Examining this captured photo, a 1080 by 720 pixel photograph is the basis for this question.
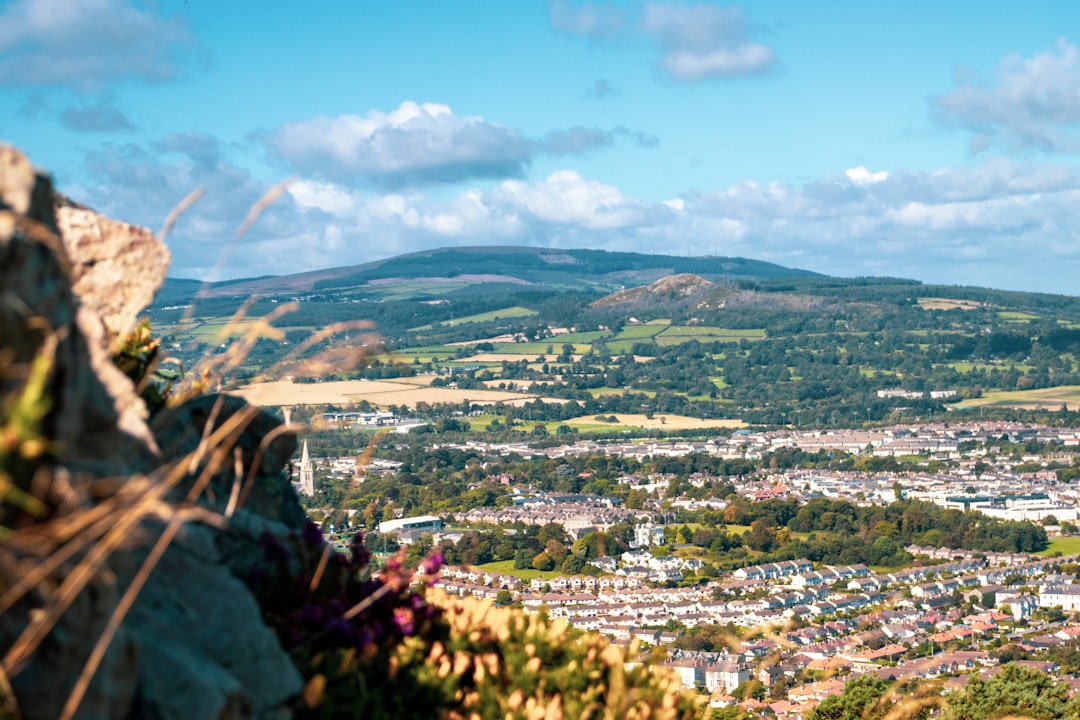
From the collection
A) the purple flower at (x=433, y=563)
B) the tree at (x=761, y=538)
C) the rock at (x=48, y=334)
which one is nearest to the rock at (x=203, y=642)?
the rock at (x=48, y=334)

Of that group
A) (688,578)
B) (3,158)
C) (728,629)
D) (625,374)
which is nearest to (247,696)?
(3,158)

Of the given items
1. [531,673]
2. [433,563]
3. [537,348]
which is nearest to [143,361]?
[433,563]

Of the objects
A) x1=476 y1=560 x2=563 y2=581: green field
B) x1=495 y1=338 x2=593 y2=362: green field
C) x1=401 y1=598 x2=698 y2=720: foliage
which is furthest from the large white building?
x1=495 y1=338 x2=593 y2=362: green field

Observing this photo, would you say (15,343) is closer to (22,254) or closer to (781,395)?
(22,254)

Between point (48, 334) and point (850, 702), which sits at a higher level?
point (48, 334)

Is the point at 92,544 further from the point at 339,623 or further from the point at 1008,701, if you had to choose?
the point at 1008,701

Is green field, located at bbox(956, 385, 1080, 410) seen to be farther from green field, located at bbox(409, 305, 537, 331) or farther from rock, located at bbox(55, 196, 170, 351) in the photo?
rock, located at bbox(55, 196, 170, 351)

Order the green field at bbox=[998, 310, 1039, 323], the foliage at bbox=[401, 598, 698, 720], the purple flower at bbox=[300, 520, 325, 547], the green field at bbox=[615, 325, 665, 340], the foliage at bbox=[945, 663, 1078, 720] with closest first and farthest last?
1. the foliage at bbox=[401, 598, 698, 720]
2. the purple flower at bbox=[300, 520, 325, 547]
3. the foliage at bbox=[945, 663, 1078, 720]
4. the green field at bbox=[615, 325, 665, 340]
5. the green field at bbox=[998, 310, 1039, 323]
